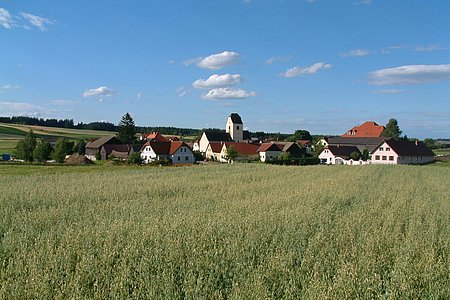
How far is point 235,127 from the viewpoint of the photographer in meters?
104

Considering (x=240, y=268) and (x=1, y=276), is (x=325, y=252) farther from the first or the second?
(x=1, y=276)

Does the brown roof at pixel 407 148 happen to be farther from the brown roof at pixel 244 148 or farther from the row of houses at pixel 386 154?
the brown roof at pixel 244 148

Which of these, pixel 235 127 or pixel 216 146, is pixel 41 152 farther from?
pixel 235 127

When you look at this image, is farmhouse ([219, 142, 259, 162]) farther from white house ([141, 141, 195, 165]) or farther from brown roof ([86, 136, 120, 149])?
brown roof ([86, 136, 120, 149])

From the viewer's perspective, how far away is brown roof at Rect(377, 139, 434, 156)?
6929cm

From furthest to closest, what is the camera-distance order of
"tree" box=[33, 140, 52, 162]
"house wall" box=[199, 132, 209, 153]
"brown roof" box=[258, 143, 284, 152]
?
"house wall" box=[199, 132, 209, 153] < "brown roof" box=[258, 143, 284, 152] < "tree" box=[33, 140, 52, 162]

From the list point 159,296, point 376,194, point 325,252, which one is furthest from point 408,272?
point 376,194

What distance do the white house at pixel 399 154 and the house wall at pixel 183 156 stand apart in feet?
117

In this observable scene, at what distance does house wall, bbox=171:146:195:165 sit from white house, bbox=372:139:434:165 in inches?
1409

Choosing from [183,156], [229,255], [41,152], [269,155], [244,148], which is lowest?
[229,255]

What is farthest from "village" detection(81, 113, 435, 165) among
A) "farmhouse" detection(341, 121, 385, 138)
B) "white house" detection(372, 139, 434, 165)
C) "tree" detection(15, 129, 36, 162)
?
"farmhouse" detection(341, 121, 385, 138)

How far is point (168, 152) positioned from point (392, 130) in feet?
242

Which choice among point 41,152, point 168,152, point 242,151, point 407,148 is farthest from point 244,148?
point 41,152

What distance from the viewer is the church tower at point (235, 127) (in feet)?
341
